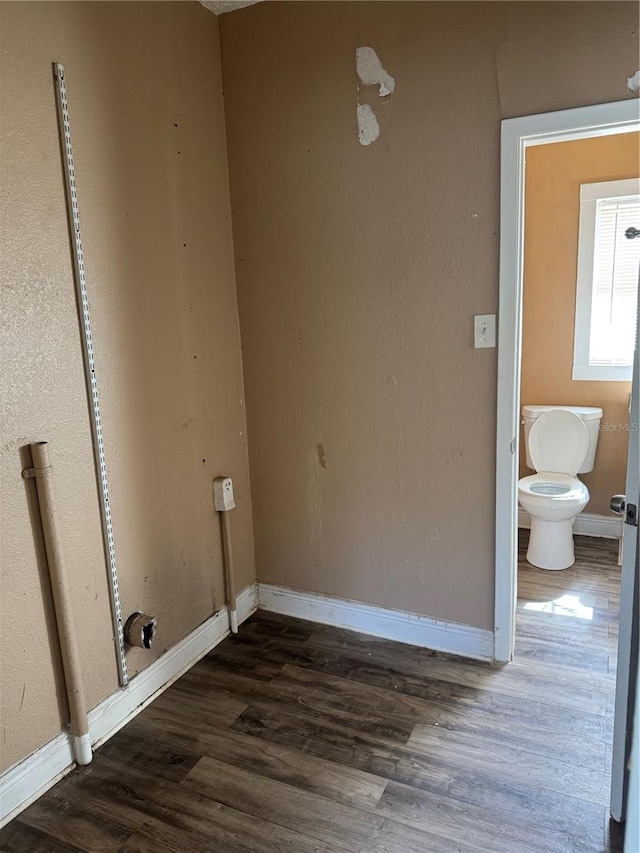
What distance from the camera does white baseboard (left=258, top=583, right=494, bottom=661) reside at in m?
2.38

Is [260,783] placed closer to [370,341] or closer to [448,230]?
[370,341]

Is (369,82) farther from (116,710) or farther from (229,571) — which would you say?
(116,710)

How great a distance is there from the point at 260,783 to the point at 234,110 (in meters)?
2.51

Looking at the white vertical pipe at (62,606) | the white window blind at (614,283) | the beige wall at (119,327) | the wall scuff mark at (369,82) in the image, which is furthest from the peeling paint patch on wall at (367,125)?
the white window blind at (614,283)

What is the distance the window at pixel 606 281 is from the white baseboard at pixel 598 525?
2.71 ft

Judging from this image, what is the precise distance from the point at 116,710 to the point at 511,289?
2027mm

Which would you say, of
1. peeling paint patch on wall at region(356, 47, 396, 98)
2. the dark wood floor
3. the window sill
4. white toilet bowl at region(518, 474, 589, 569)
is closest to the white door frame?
the dark wood floor

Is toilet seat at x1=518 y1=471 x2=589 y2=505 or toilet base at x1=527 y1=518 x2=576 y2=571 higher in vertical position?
toilet seat at x1=518 y1=471 x2=589 y2=505

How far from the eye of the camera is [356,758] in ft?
6.14

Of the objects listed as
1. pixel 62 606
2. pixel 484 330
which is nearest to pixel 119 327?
pixel 62 606

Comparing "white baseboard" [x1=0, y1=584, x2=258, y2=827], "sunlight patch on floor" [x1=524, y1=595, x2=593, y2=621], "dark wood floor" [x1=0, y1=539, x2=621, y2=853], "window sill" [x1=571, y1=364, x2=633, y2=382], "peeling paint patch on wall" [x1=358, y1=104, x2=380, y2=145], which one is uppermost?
"peeling paint patch on wall" [x1=358, y1=104, x2=380, y2=145]

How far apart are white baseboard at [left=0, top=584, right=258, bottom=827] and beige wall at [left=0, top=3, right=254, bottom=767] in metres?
0.05

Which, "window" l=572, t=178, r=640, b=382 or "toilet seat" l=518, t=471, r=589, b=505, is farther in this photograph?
"window" l=572, t=178, r=640, b=382

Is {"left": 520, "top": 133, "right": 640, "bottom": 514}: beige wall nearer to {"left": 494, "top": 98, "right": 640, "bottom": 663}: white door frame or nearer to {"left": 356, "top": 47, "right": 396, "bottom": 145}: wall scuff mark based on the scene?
{"left": 494, "top": 98, "right": 640, "bottom": 663}: white door frame
